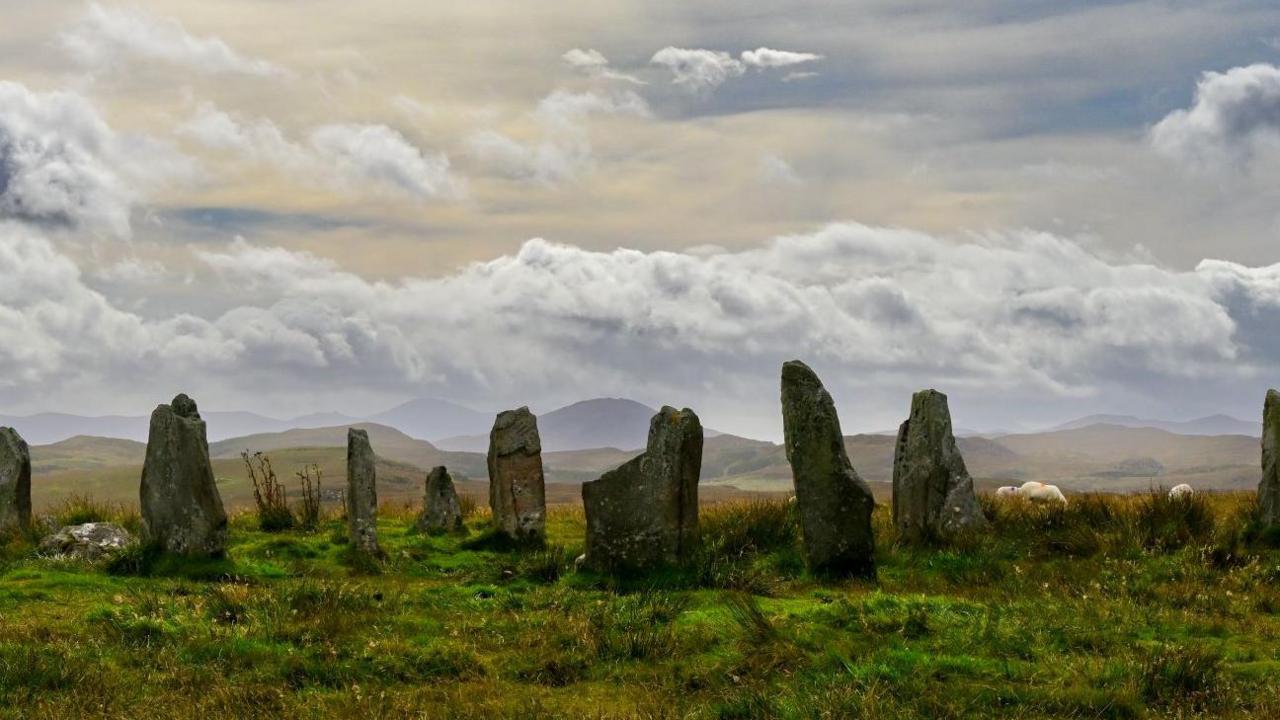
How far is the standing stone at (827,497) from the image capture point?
19.1m

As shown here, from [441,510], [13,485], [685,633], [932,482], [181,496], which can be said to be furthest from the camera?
[441,510]

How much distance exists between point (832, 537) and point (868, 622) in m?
4.26

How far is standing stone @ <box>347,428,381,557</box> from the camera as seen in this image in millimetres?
21859

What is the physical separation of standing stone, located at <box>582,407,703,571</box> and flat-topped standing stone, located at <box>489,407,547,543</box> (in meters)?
4.46

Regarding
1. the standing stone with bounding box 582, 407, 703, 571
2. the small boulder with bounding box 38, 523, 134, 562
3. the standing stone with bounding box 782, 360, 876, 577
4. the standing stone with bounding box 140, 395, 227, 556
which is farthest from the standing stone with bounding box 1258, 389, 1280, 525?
the small boulder with bounding box 38, 523, 134, 562

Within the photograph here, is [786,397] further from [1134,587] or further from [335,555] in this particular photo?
[335,555]

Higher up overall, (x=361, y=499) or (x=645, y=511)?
(x=361, y=499)

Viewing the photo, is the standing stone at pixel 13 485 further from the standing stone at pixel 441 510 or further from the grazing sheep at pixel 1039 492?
the grazing sheep at pixel 1039 492

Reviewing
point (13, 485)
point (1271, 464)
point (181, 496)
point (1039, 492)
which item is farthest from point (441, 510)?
point (1271, 464)

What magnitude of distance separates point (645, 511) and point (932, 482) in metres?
6.98

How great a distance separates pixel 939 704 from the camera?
37.3 ft

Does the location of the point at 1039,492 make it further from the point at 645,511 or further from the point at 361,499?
the point at 361,499

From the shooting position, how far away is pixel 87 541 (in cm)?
2188

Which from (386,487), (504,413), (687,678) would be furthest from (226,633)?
(386,487)
